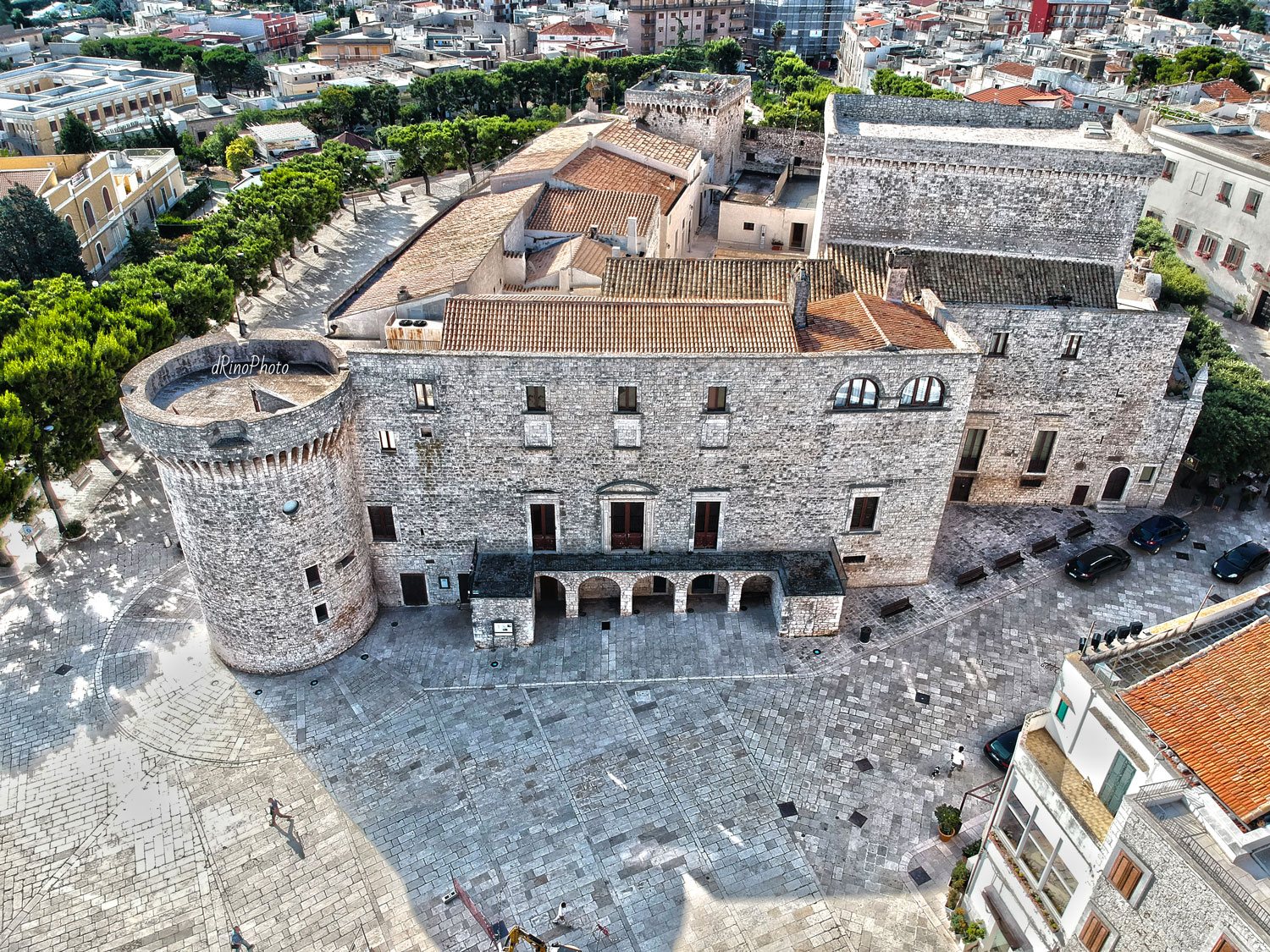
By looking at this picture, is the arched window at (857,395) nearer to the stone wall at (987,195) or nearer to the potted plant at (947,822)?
the stone wall at (987,195)

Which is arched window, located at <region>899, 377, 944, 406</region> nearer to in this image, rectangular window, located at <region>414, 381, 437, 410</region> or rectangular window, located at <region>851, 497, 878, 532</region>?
rectangular window, located at <region>851, 497, 878, 532</region>

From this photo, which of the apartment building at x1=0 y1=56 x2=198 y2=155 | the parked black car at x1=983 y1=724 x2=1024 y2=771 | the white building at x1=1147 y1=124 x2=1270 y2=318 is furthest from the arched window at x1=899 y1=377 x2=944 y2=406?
the apartment building at x1=0 y1=56 x2=198 y2=155

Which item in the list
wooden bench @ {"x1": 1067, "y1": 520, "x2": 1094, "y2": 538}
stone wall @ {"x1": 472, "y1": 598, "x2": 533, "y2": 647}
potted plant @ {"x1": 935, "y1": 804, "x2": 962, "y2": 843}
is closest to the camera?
potted plant @ {"x1": 935, "y1": 804, "x2": 962, "y2": 843}

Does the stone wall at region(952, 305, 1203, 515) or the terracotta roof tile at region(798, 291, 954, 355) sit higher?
the terracotta roof tile at region(798, 291, 954, 355)

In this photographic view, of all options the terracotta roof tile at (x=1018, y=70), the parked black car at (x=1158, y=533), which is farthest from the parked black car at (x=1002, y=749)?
the terracotta roof tile at (x=1018, y=70)

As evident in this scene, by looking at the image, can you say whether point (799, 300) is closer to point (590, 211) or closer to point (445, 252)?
point (445, 252)
